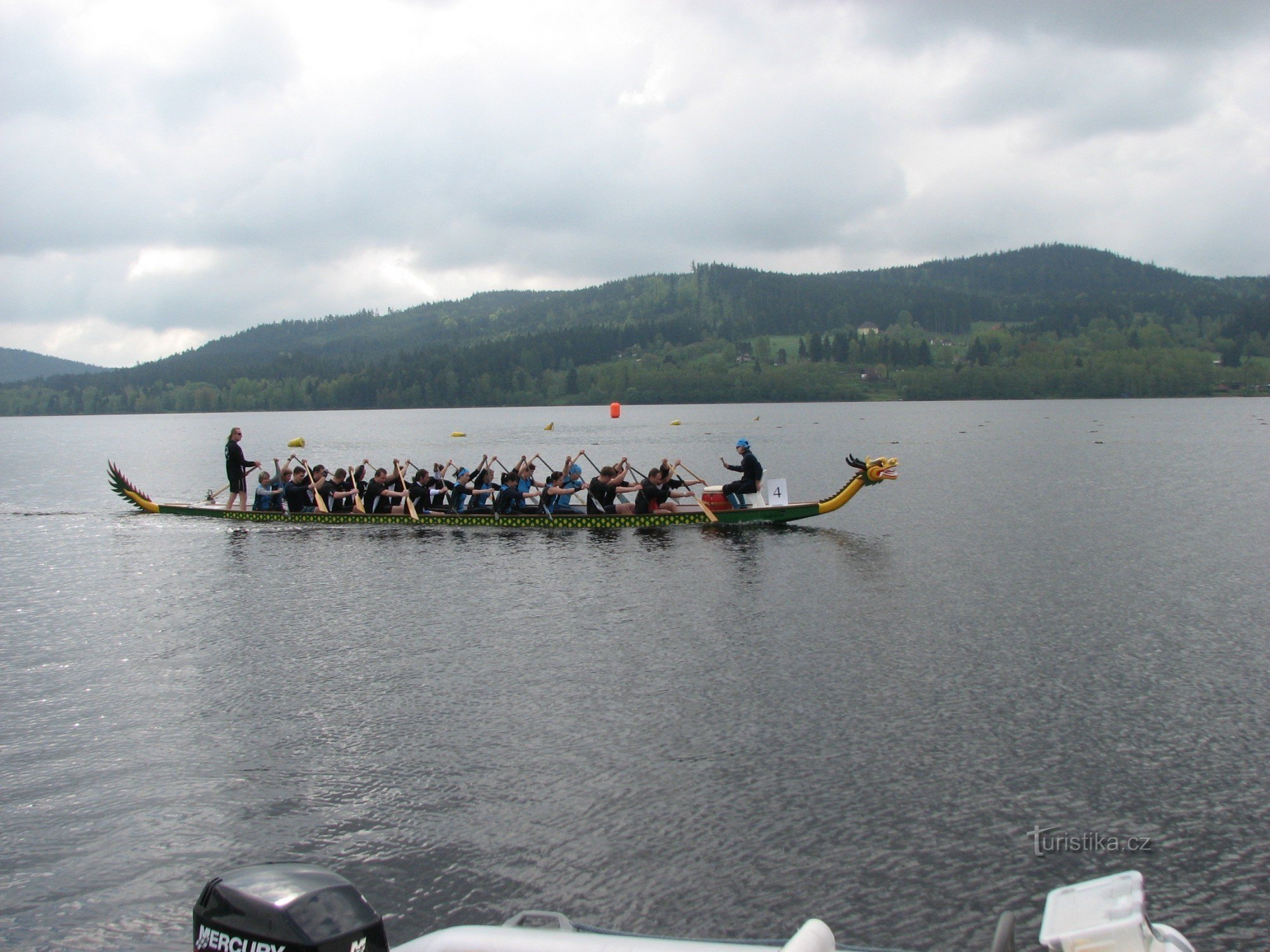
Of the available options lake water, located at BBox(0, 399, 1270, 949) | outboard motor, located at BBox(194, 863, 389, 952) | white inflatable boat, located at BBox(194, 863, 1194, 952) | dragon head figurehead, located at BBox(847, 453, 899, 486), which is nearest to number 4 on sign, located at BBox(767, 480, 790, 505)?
lake water, located at BBox(0, 399, 1270, 949)

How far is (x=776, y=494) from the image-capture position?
26672 mm

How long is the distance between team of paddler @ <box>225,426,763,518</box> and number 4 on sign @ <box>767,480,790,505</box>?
49cm

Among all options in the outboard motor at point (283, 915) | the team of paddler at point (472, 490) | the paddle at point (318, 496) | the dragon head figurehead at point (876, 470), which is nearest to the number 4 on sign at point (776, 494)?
the team of paddler at point (472, 490)

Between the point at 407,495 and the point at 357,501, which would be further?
the point at 357,501

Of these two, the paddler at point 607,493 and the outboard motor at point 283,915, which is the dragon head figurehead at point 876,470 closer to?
the paddler at point 607,493

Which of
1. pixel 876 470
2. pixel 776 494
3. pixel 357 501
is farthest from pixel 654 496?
pixel 357 501

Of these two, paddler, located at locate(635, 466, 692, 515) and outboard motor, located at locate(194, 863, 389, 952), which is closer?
outboard motor, located at locate(194, 863, 389, 952)

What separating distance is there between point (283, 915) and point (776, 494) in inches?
920

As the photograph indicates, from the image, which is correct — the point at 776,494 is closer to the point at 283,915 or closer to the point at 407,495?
the point at 407,495

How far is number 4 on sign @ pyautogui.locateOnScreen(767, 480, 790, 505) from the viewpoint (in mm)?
26547

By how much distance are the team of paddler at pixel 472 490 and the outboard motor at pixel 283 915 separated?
20933 millimetres

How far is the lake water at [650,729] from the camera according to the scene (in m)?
7.37

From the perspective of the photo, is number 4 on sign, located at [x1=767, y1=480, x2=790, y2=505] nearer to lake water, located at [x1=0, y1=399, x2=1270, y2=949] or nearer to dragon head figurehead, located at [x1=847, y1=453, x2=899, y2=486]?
lake water, located at [x1=0, y1=399, x2=1270, y2=949]

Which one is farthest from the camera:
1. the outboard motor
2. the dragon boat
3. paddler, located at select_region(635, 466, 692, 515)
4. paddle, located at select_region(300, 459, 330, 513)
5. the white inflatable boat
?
paddle, located at select_region(300, 459, 330, 513)
